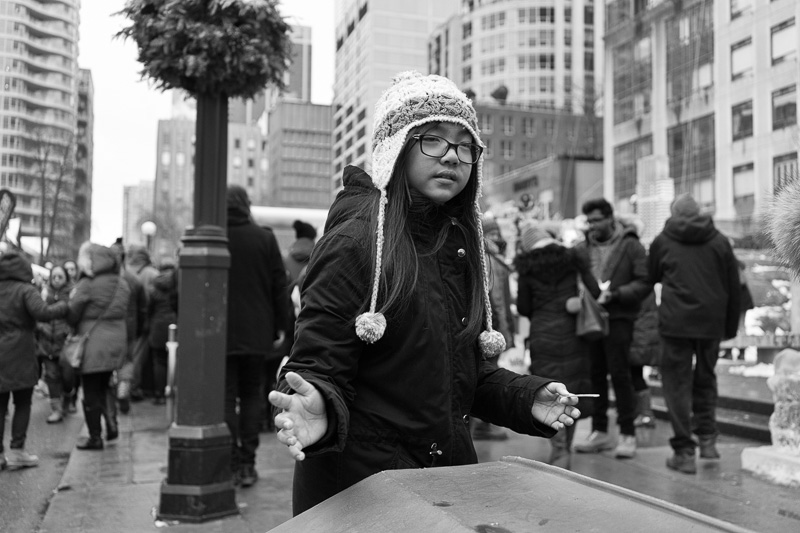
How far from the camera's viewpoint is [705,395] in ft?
20.9

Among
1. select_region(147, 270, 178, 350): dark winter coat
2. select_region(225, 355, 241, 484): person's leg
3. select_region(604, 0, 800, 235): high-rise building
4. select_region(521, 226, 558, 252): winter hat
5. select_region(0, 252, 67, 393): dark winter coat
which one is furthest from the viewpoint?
select_region(604, 0, 800, 235): high-rise building

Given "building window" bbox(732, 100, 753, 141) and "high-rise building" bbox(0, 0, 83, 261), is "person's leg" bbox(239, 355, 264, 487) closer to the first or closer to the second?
"high-rise building" bbox(0, 0, 83, 261)

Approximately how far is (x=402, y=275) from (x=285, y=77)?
3.99 meters

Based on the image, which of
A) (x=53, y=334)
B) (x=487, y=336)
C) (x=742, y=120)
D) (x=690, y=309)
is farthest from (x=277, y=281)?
(x=742, y=120)

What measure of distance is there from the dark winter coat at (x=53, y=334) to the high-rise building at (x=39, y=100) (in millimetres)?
1449

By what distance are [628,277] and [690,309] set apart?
0.76m

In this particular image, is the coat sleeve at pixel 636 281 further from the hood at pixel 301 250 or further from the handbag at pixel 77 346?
the handbag at pixel 77 346

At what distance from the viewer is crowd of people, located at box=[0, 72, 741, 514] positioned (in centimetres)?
218

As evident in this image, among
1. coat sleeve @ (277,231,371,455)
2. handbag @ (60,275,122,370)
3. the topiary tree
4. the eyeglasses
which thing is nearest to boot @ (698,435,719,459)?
the topiary tree

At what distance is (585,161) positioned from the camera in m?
64.2

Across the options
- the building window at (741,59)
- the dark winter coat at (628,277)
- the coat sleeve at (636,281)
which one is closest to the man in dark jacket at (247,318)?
the dark winter coat at (628,277)

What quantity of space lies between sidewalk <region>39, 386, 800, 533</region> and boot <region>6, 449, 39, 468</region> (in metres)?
0.36

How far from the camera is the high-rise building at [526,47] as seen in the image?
109 metres

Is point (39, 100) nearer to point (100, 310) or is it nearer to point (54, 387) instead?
point (100, 310)
